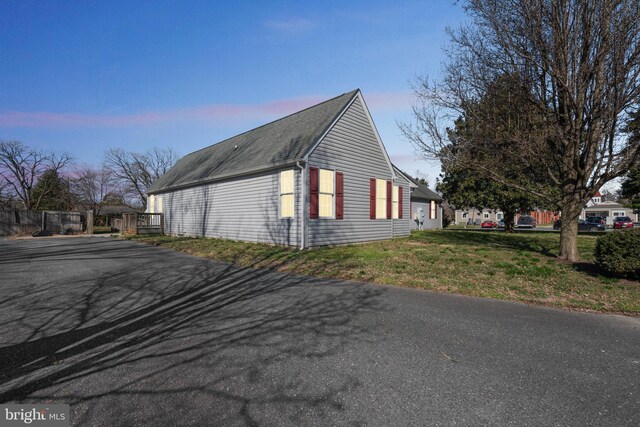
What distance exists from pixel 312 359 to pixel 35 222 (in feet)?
108

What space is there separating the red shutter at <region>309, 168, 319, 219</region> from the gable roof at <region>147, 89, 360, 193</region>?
0.90 meters

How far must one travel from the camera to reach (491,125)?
1128 cm

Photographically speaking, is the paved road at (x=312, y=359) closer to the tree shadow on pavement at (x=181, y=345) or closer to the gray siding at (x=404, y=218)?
the tree shadow on pavement at (x=181, y=345)

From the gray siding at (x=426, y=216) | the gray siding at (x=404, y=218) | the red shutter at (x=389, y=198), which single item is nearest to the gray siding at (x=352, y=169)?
the red shutter at (x=389, y=198)

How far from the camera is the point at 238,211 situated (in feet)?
53.0

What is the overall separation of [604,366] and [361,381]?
2.79 meters

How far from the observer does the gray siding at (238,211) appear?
45.5ft

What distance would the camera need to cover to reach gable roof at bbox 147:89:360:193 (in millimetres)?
13898

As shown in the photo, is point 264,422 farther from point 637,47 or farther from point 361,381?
point 637,47

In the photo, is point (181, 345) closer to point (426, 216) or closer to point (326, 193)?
point (326, 193)

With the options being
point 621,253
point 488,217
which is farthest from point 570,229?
point 488,217

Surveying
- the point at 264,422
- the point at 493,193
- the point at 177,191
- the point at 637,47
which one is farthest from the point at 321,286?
the point at 493,193

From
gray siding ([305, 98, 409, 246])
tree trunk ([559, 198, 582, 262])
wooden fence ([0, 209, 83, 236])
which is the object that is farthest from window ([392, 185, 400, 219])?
wooden fence ([0, 209, 83, 236])

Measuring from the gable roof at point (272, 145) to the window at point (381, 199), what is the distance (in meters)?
4.44
